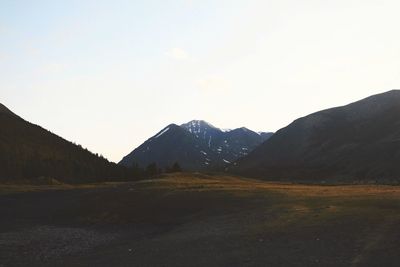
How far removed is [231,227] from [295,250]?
30.5 feet

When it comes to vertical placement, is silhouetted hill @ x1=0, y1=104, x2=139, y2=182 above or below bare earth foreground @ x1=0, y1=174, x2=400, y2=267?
above

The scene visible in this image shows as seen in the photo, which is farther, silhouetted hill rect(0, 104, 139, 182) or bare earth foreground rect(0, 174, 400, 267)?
silhouetted hill rect(0, 104, 139, 182)

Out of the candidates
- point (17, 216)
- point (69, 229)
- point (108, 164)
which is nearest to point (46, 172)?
point (108, 164)

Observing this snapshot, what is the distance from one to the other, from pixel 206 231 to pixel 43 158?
384 feet

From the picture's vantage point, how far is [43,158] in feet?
472

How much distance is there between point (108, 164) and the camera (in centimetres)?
16450

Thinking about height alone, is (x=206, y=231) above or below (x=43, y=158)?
below

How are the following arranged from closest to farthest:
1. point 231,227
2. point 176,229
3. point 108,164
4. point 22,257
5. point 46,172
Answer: point 22,257 → point 231,227 → point 176,229 → point 46,172 → point 108,164

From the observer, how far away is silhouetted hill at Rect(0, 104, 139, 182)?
134625 mm

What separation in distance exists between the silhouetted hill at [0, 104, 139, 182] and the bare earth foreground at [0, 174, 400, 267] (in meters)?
77.5

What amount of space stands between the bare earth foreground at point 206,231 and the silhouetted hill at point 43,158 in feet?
254

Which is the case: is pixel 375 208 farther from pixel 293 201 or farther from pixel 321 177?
pixel 321 177

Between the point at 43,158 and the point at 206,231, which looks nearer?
the point at 206,231

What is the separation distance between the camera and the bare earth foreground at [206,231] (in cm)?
2508
